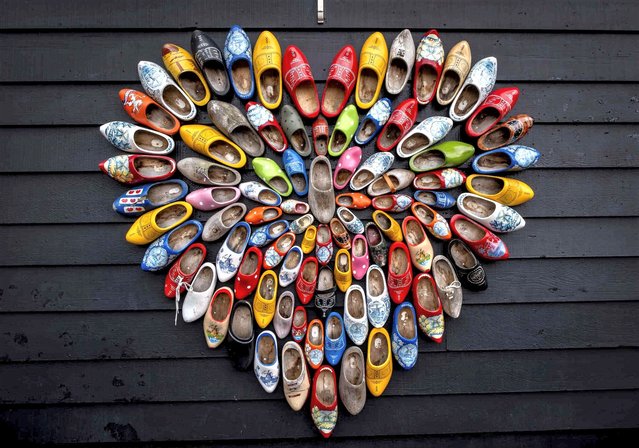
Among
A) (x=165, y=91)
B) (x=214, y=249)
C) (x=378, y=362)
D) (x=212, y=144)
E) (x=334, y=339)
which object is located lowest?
(x=378, y=362)

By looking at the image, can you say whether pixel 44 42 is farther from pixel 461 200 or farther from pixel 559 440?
pixel 559 440

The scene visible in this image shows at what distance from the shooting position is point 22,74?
5.85 feet

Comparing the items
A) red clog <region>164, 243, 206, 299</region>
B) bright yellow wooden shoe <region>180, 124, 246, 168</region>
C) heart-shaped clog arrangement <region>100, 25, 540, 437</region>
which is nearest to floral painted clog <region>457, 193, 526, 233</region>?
heart-shaped clog arrangement <region>100, 25, 540, 437</region>

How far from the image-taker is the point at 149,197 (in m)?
1.78

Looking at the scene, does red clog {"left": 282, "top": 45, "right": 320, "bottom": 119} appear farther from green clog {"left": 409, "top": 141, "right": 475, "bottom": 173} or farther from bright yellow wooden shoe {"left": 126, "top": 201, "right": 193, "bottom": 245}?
bright yellow wooden shoe {"left": 126, "top": 201, "right": 193, "bottom": 245}

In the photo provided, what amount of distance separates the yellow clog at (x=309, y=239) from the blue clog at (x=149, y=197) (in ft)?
2.08

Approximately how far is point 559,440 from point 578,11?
223 centimetres

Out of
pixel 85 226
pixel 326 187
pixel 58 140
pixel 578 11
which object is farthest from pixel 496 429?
pixel 58 140

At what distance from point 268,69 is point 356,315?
1.31m

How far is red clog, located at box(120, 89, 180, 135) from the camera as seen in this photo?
1717 millimetres

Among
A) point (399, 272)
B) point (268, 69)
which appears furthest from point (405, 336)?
point (268, 69)

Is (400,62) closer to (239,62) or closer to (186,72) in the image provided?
(239,62)

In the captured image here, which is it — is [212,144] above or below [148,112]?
below

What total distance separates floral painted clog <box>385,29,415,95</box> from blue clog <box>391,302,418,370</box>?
1.10 metres
